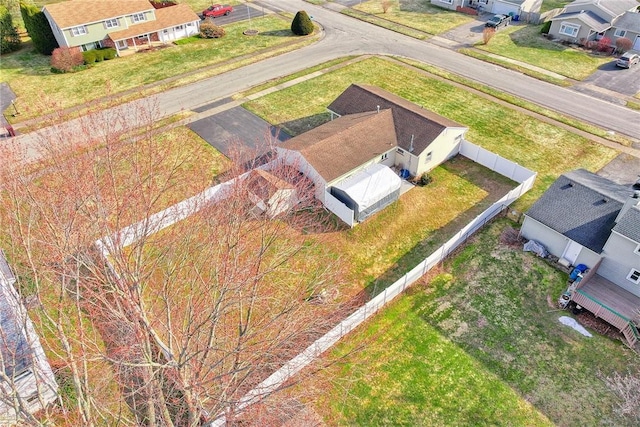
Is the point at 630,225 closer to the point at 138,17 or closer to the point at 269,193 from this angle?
the point at 269,193

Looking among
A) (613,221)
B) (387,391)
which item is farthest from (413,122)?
(387,391)

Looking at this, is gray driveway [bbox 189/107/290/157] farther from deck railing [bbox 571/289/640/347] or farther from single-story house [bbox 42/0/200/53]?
deck railing [bbox 571/289/640/347]

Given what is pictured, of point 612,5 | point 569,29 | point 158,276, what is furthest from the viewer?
point 612,5

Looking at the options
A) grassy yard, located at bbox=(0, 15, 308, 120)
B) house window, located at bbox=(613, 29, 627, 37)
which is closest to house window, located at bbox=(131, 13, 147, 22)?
grassy yard, located at bbox=(0, 15, 308, 120)

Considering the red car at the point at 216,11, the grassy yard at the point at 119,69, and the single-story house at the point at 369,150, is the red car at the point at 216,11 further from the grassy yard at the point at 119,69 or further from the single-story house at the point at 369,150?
the single-story house at the point at 369,150

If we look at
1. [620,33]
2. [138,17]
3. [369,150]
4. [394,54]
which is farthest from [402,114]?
[620,33]
